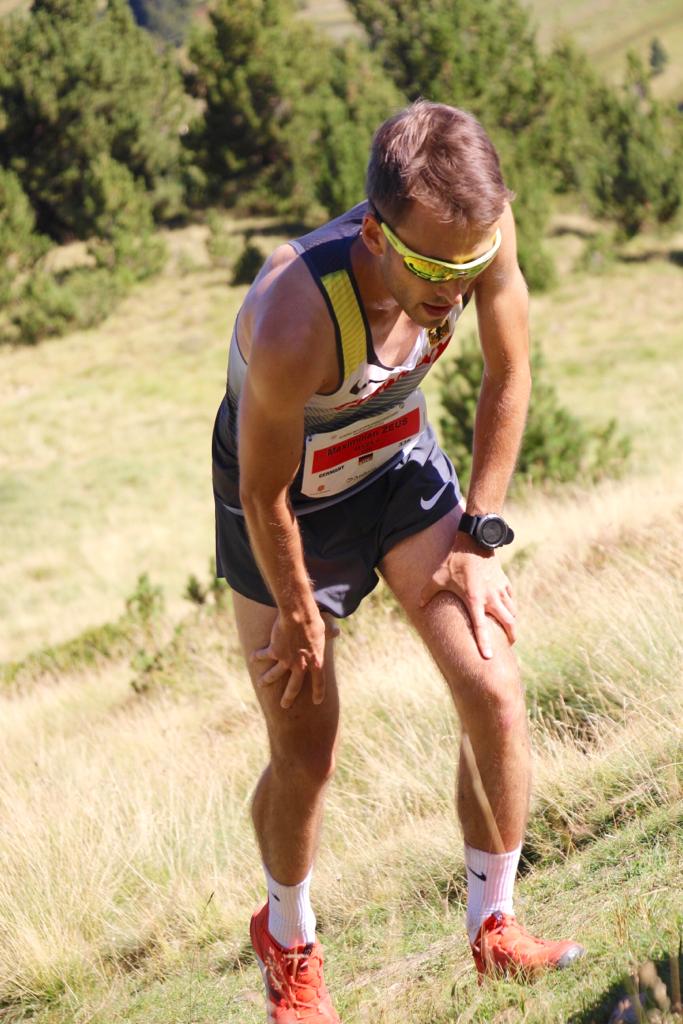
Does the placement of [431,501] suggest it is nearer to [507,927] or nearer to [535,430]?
[507,927]

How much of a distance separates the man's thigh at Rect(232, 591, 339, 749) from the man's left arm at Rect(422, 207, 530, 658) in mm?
374

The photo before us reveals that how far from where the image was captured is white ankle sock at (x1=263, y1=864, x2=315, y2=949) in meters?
3.04

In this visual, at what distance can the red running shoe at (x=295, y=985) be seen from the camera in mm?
2881

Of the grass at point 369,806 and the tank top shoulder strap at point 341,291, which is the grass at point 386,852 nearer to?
the grass at point 369,806

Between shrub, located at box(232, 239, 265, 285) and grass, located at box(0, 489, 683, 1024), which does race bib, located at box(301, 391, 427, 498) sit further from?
shrub, located at box(232, 239, 265, 285)

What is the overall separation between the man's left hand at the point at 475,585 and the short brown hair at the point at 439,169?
835mm

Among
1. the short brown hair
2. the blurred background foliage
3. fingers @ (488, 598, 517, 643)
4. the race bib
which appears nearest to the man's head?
the short brown hair

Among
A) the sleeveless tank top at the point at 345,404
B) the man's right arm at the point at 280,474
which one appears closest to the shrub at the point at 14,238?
the sleeveless tank top at the point at 345,404

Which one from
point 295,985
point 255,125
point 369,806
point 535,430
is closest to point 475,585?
point 295,985

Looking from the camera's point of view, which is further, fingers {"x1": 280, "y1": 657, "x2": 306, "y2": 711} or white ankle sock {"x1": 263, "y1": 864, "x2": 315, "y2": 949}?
white ankle sock {"x1": 263, "y1": 864, "x2": 315, "y2": 949}

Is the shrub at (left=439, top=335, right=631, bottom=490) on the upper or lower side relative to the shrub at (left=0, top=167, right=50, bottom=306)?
upper

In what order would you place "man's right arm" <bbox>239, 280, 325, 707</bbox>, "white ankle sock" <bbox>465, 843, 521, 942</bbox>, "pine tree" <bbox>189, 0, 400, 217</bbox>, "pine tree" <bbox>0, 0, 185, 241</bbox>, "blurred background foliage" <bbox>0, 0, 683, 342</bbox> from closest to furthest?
"man's right arm" <bbox>239, 280, 325, 707</bbox> < "white ankle sock" <bbox>465, 843, 521, 942</bbox> < "blurred background foliage" <bbox>0, 0, 683, 342</bbox> < "pine tree" <bbox>0, 0, 185, 241</bbox> < "pine tree" <bbox>189, 0, 400, 217</bbox>

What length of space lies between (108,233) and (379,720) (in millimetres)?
28450

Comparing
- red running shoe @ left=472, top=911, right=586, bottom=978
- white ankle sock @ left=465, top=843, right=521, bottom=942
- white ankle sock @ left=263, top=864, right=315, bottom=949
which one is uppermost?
white ankle sock @ left=465, top=843, right=521, bottom=942
